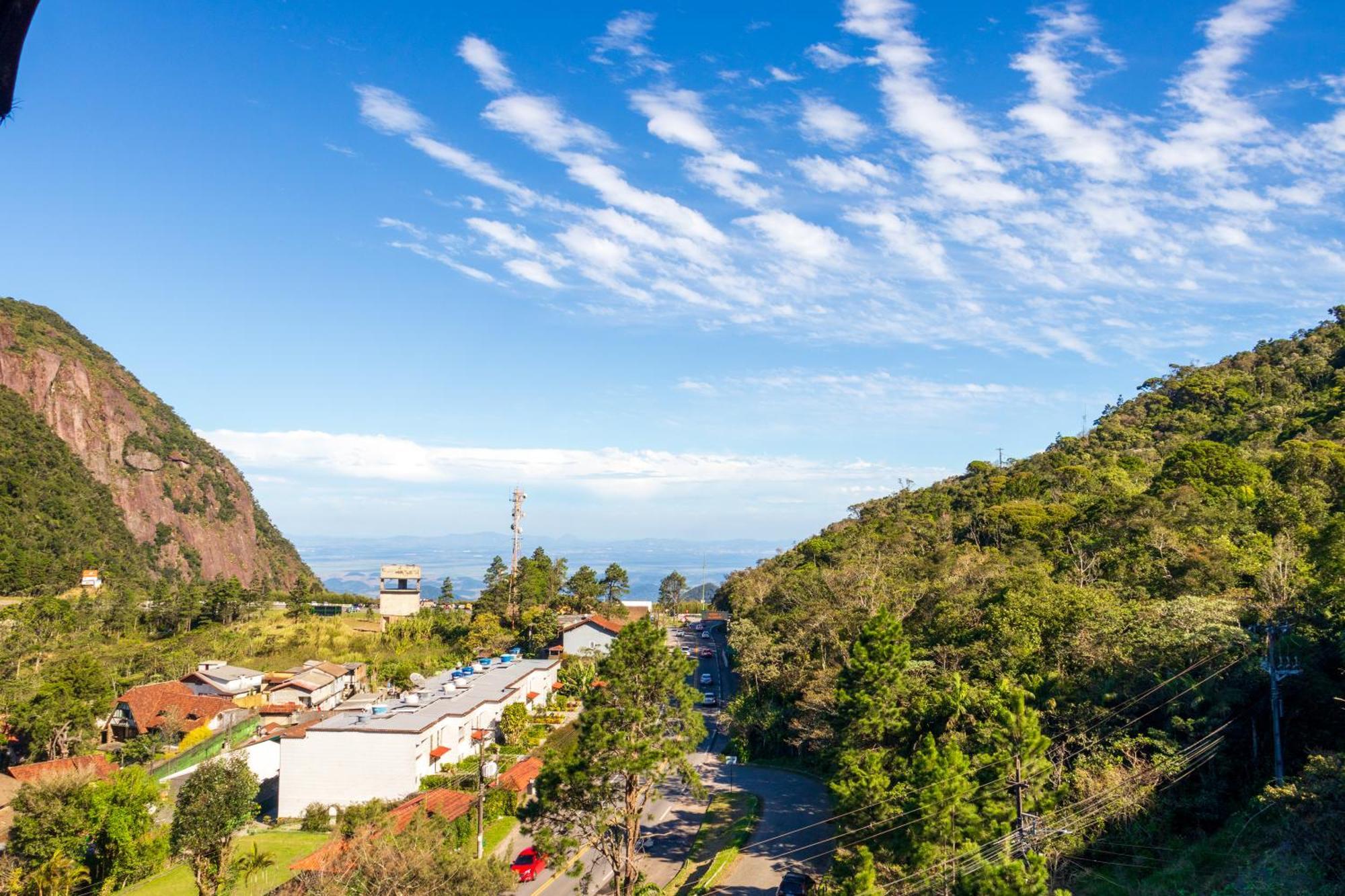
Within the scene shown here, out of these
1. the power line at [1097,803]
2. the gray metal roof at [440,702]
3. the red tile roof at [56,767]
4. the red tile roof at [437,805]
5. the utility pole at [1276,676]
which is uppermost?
the utility pole at [1276,676]

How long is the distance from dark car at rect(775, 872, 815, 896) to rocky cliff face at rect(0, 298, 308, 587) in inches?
3739

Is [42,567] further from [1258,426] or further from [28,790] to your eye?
[1258,426]

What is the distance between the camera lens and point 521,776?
2847 cm

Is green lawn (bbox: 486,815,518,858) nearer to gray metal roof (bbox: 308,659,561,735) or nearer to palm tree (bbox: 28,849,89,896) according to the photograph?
gray metal roof (bbox: 308,659,561,735)

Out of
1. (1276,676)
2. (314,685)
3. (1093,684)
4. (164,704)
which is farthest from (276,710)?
(1276,676)

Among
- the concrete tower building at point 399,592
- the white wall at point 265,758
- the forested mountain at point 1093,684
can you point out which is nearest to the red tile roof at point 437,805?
the white wall at point 265,758

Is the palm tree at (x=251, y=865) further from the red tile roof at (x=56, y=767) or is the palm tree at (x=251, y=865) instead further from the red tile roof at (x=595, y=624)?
the red tile roof at (x=595, y=624)

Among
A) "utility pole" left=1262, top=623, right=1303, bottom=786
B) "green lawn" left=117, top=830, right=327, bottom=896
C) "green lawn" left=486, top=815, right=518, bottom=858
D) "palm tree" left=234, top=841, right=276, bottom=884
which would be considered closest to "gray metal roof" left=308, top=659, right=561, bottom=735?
"green lawn" left=117, top=830, right=327, bottom=896

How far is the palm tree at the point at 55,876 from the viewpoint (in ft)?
68.0

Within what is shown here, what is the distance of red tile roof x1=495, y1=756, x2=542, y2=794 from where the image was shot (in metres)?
27.3

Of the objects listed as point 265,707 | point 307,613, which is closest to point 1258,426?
point 265,707

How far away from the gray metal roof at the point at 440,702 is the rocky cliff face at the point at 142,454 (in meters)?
70.8

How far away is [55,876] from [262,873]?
4.86 metres

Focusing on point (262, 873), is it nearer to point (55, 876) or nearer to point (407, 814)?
point (407, 814)
